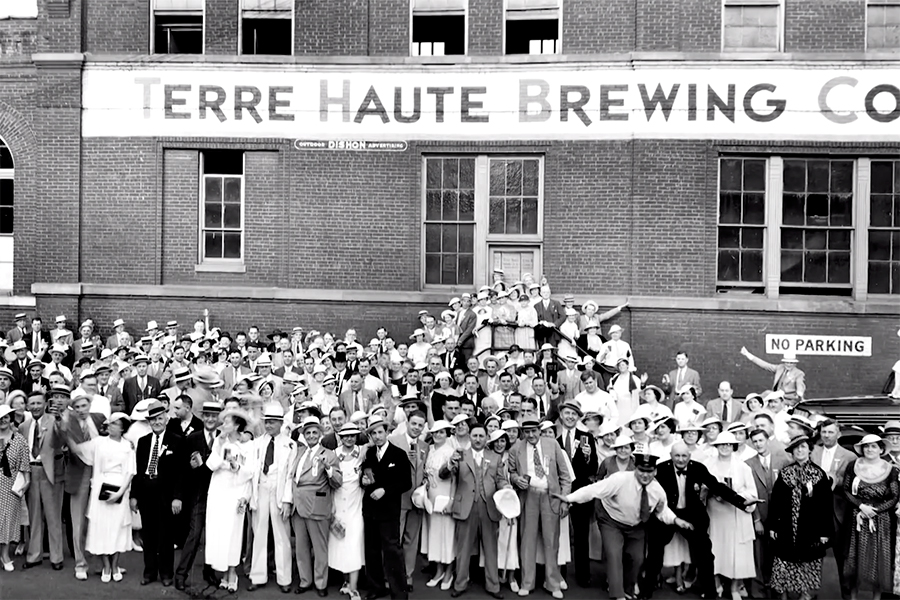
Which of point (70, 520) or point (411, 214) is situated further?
point (411, 214)

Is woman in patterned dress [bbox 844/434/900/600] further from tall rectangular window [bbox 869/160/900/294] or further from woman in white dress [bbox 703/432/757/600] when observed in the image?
tall rectangular window [bbox 869/160/900/294]

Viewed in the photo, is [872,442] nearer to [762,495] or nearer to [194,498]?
[762,495]

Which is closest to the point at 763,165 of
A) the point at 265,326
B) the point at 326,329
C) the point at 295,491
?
the point at 326,329

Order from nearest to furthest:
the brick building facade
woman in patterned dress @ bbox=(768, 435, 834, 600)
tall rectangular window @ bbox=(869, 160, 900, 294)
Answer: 1. woman in patterned dress @ bbox=(768, 435, 834, 600)
2. the brick building facade
3. tall rectangular window @ bbox=(869, 160, 900, 294)

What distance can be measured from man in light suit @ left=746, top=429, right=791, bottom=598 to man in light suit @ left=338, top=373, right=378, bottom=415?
17.0 feet

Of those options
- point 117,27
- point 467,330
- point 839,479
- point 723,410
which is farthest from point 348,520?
point 117,27

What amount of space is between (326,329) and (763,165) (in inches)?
375

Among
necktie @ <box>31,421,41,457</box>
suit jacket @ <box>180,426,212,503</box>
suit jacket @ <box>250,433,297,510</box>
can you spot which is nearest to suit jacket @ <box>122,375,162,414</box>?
necktie @ <box>31,421,41,457</box>

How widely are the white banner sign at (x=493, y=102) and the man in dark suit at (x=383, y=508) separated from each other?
31.9 feet

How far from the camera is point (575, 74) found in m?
16.7

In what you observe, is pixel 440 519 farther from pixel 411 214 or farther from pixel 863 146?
pixel 863 146

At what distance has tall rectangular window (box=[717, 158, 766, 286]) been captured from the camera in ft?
55.0

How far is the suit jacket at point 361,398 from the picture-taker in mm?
11805

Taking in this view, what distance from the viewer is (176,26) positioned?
17.6m
